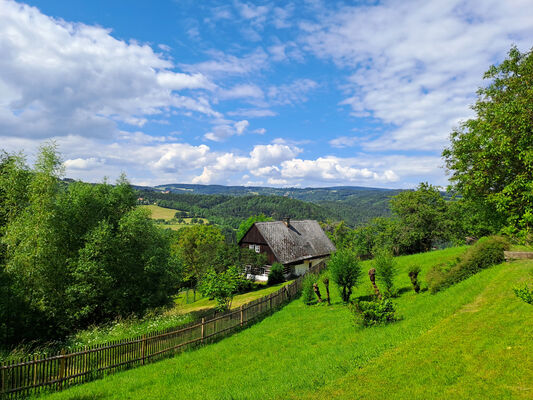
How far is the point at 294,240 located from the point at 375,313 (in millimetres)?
37082

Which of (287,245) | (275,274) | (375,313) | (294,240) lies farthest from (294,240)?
(375,313)

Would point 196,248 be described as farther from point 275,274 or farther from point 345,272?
point 345,272

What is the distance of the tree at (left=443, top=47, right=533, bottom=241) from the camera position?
12578 mm

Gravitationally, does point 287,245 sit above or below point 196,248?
above

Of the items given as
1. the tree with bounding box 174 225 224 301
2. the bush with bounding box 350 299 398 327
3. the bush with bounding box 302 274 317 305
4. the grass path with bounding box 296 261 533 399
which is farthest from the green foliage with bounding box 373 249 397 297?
the tree with bounding box 174 225 224 301

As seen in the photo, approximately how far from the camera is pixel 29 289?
1903 cm

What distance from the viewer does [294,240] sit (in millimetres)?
50062

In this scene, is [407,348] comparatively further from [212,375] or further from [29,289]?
[29,289]

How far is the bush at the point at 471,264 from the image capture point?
53.3 ft

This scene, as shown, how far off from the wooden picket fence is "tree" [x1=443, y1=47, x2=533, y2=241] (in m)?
15.5

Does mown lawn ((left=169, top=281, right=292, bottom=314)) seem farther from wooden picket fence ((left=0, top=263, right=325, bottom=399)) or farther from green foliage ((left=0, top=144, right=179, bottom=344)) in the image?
wooden picket fence ((left=0, top=263, right=325, bottom=399))

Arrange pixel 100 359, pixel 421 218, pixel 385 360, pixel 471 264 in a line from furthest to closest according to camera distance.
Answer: pixel 421 218 → pixel 471 264 → pixel 100 359 → pixel 385 360

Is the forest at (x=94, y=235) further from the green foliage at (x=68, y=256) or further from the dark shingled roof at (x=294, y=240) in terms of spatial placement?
the dark shingled roof at (x=294, y=240)

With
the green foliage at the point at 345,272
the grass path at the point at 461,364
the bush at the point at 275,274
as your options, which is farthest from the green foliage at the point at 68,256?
the bush at the point at 275,274
